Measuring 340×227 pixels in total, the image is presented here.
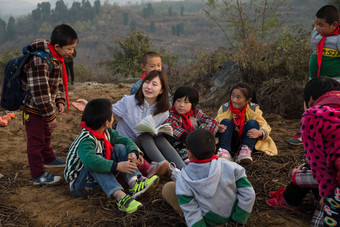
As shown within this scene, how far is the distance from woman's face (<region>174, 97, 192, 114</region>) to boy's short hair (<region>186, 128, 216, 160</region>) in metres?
1.58

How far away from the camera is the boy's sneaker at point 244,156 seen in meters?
3.33

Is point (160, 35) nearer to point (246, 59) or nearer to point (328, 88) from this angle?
point (246, 59)

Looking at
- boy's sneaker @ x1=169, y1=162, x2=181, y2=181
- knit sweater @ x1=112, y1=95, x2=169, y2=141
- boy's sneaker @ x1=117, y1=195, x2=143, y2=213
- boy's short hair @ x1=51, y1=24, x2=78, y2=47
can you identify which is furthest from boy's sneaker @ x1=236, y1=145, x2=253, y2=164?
boy's short hair @ x1=51, y1=24, x2=78, y2=47

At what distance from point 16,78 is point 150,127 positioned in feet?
4.60

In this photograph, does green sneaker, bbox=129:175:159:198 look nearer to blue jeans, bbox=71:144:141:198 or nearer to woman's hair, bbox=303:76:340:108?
blue jeans, bbox=71:144:141:198

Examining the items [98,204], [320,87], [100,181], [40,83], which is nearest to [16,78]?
[40,83]

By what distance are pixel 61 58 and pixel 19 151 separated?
1781 mm

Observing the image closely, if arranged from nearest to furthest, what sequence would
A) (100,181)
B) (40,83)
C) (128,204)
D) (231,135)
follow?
1. (128,204)
2. (100,181)
3. (40,83)
4. (231,135)

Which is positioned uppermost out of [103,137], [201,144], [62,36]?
[62,36]

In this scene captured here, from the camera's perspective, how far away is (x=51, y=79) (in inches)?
121

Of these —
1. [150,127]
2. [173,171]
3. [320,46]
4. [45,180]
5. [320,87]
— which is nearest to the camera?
[320,87]

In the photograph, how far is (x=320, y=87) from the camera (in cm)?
210

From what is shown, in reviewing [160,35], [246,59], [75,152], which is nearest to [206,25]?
[160,35]

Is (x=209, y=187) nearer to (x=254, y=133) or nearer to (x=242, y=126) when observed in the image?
(x=254, y=133)
